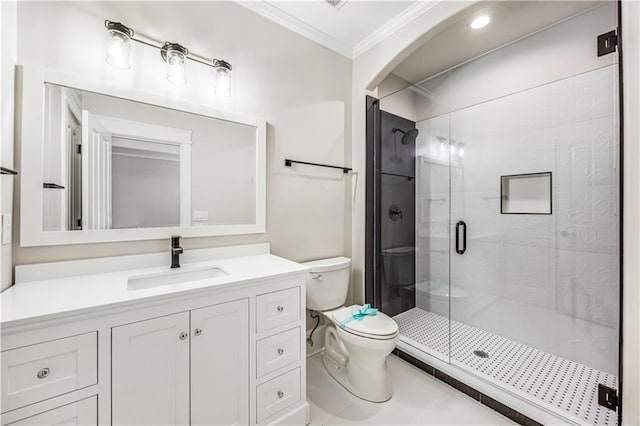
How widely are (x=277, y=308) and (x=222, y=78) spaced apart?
4.63ft

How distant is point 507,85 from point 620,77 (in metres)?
1.27

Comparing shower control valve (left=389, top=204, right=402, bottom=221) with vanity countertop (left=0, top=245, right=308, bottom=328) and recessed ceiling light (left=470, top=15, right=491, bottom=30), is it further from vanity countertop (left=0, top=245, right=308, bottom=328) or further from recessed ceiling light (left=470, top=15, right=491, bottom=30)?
recessed ceiling light (left=470, top=15, right=491, bottom=30)

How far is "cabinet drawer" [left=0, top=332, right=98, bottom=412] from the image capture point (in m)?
0.78

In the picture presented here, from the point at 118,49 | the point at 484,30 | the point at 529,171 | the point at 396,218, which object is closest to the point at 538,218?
the point at 529,171

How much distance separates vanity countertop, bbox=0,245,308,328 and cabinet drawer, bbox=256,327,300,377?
0.33 meters

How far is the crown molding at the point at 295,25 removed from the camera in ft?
5.76

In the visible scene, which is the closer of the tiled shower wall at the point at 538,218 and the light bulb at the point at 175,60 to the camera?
the light bulb at the point at 175,60

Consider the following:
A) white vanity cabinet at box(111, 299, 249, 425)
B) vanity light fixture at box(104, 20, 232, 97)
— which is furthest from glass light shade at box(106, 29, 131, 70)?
white vanity cabinet at box(111, 299, 249, 425)

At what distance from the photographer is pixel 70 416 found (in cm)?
86

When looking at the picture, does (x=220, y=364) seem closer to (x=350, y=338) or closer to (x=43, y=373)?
(x=43, y=373)

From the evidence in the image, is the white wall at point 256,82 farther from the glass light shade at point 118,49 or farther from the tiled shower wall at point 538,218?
the tiled shower wall at point 538,218

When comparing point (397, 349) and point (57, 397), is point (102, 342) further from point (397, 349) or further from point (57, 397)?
point (397, 349)

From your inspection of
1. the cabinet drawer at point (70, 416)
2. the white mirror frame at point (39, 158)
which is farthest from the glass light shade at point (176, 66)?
the cabinet drawer at point (70, 416)

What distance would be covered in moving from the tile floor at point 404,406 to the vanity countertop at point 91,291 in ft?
2.97
